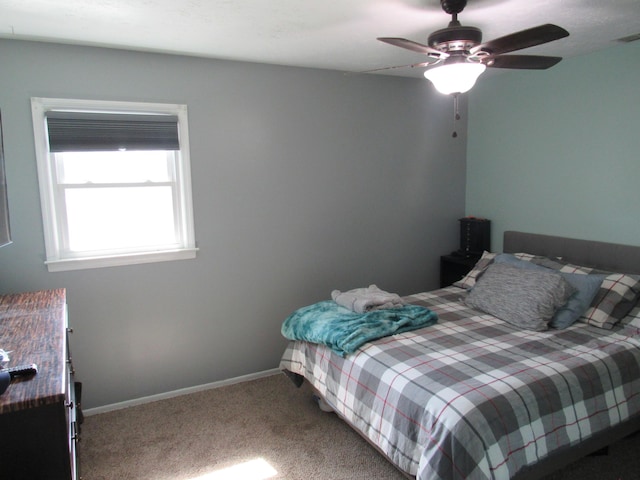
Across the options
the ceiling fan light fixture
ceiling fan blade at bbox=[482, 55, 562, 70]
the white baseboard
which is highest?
ceiling fan blade at bbox=[482, 55, 562, 70]

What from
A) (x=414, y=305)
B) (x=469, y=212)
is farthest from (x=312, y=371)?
(x=469, y=212)

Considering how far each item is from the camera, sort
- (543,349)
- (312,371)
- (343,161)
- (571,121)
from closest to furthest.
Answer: (543,349)
(312,371)
(571,121)
(343,161)

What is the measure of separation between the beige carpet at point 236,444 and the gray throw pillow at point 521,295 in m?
0.81

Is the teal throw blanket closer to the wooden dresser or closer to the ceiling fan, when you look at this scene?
the ceiling fan

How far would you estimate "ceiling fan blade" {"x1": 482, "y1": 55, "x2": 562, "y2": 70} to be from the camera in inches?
83.9

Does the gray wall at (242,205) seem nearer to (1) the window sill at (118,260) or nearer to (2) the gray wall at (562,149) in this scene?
(1) the window sill at (118,260)

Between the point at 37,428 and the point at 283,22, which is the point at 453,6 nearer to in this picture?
the point at 283,22

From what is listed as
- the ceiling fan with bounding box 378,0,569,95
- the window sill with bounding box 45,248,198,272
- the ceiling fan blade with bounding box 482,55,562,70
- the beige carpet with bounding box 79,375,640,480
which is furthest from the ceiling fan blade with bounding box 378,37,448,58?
the beige carpet with bounding box 79,375,640,480

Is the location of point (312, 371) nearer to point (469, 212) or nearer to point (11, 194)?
point (11, 194)

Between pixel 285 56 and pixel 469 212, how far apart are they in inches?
91.4

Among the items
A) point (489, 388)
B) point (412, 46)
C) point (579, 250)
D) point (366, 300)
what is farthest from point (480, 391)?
point (579, 250)

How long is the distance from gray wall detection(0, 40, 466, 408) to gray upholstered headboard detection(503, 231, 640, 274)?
757 mm

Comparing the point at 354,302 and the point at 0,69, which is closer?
the point at 0,69

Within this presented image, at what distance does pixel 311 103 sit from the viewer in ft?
11.3
